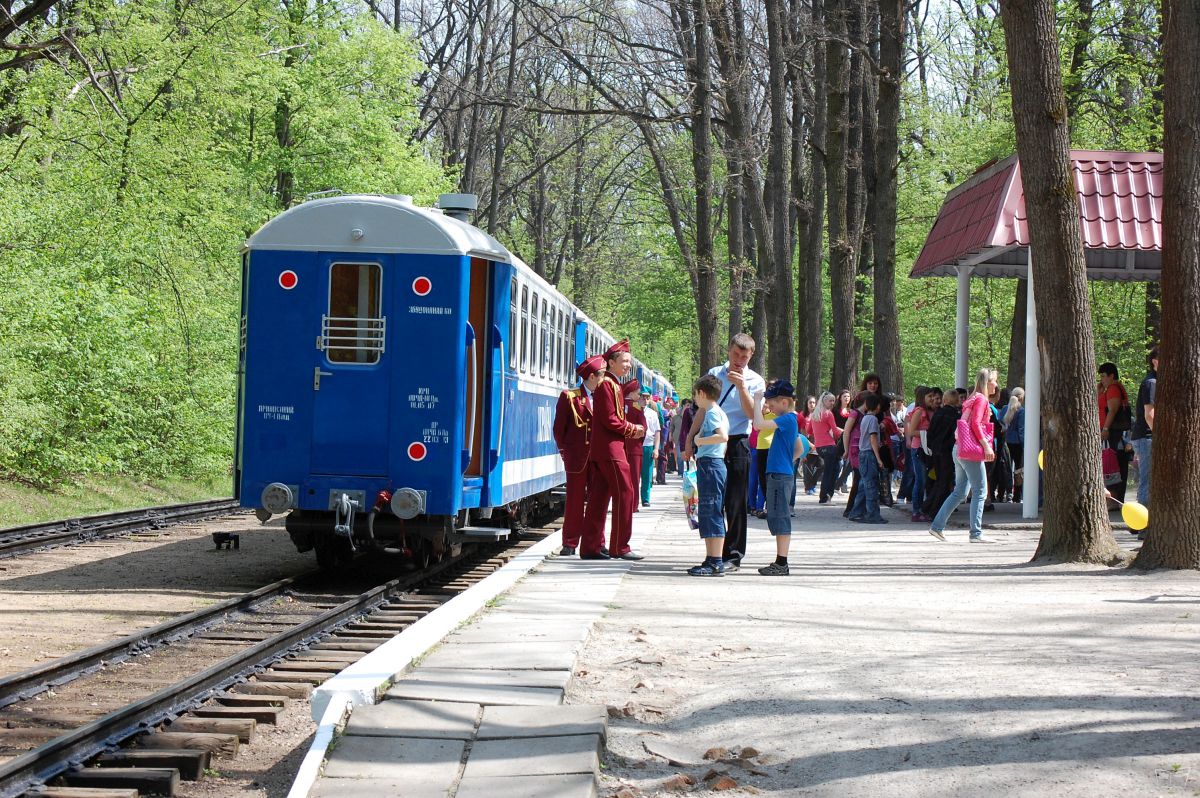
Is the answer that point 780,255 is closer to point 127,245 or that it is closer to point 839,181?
point 839,181

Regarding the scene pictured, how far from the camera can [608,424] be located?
1298 cm

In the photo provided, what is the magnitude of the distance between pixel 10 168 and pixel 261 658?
48.2 feet

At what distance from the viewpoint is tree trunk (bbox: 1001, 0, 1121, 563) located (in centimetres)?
1252

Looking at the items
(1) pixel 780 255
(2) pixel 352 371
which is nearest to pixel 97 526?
(2) pixel 352 371

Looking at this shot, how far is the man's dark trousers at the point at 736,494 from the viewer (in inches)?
480

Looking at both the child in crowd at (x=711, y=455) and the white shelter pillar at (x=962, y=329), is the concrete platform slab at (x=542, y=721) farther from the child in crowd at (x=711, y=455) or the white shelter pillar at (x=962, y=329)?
the white shelter pillar at (x=962, y=329)

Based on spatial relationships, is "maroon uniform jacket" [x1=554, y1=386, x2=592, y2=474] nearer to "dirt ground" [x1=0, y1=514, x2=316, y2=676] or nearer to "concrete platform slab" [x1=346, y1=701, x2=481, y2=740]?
"dirt ground" [x1=0, y1=514, x2=316, y2=676]

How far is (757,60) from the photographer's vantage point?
35812 millimetres

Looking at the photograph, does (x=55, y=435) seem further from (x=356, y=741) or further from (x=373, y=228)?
(x=356, y=741)

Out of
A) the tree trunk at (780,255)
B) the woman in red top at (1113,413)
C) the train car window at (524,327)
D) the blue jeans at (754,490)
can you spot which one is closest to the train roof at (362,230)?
the train car window at (524,327)

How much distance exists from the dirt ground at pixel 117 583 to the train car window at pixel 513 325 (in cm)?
301

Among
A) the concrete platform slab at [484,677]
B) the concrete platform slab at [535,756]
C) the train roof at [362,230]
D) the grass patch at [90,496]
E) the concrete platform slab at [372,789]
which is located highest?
the train roof at [362,230]

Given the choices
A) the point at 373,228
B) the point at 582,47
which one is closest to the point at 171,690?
the point at 373,228

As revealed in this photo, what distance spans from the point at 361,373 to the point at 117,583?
120 inches
